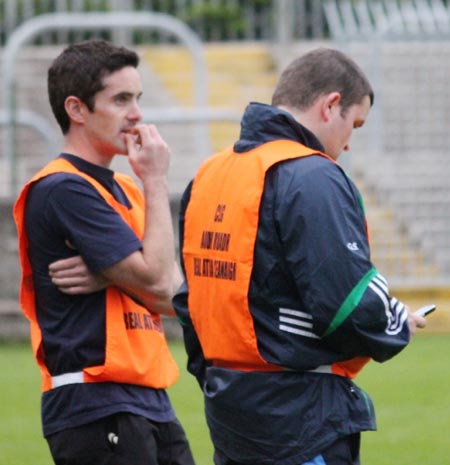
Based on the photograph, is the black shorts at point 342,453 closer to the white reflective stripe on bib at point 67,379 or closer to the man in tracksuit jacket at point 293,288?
the man in tracksuit jacket at point 293,288

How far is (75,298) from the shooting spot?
14.9ft

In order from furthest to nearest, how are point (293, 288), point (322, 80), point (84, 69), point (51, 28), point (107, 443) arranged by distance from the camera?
point (51, 28), point (84, 69), point (107, 443), point (322, 80), point (293, 288)

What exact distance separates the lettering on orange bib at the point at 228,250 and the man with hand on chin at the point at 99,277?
0.32 m

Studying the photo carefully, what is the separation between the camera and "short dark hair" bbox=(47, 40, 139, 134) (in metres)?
4.69

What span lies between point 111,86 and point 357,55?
33.4ft

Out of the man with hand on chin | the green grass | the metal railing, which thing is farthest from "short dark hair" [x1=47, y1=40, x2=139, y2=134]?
the metal railing

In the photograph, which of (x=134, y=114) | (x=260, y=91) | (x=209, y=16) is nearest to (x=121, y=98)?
(x=134, y=114)

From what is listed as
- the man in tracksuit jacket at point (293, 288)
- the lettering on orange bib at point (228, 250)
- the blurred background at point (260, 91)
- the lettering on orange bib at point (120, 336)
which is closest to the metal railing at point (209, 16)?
the blurred background at point (260, 91)

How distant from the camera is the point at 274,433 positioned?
402 cm

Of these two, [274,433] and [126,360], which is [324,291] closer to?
[274,433]

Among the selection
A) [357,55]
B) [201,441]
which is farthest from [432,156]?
[201,441]

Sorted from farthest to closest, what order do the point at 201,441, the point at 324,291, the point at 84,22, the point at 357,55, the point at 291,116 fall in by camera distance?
the point at 357,55 < the point at 84,22 < the point at 201,441 < the point at 291,116 < the point at 324,291

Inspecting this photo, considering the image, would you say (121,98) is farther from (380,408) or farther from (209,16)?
(209,16)

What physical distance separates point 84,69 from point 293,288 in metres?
1.16
